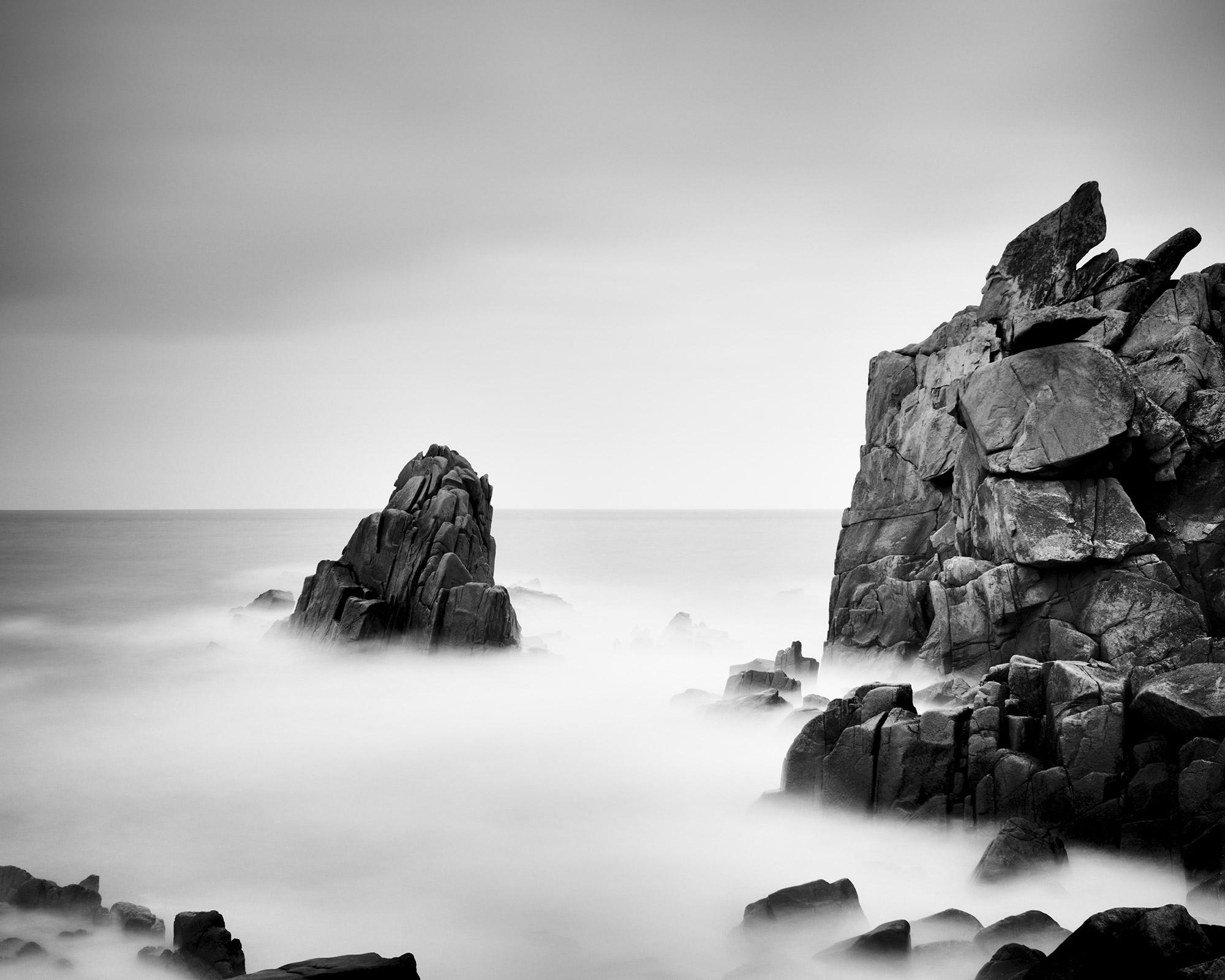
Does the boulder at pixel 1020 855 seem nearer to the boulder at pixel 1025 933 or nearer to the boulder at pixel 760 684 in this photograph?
the boulder at pixel 1025 933

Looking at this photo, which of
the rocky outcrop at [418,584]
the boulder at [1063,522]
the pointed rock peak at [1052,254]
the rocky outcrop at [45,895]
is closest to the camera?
the rocky outcrop at [45,895]

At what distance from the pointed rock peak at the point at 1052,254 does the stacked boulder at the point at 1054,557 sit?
0.07 metres

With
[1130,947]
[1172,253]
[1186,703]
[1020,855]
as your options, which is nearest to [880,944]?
[1130,947]

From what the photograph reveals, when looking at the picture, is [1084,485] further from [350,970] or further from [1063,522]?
[350,970]

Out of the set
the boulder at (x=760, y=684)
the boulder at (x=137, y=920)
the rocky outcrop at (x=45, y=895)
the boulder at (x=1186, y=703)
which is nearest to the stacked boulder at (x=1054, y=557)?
the boulder at (x=1186, y=703)

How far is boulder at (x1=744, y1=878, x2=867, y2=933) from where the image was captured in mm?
14523

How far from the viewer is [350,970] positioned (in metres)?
10.2

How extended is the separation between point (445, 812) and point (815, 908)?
34.4 ft

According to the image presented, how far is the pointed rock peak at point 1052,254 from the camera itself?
30.6 m

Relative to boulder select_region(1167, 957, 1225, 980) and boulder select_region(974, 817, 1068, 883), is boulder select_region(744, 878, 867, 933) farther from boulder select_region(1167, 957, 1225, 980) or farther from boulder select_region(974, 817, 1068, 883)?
boulder select_region(1167, 957, 1225, 980)

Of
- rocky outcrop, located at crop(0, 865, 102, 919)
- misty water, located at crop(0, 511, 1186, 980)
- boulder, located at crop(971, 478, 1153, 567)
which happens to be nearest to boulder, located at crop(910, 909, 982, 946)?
misty water, located at crop(0, 511, 1186, 980)

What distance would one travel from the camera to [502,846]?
19.5m

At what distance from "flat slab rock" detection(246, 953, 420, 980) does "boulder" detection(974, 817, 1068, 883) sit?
1036cm

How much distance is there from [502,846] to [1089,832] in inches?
475
